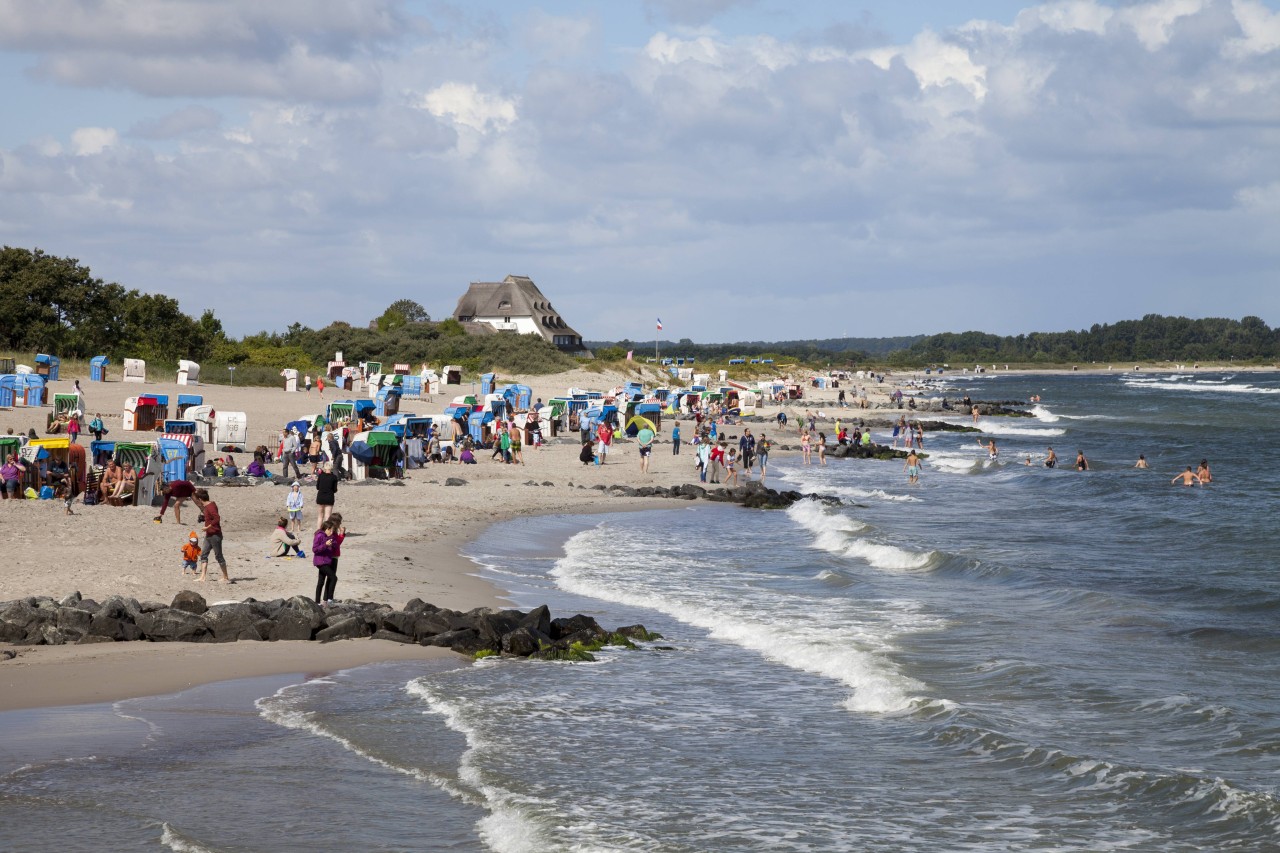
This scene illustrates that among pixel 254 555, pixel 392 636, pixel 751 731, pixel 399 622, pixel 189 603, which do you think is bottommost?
pixel 751 731

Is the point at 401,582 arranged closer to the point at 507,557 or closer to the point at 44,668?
the point at 507,557

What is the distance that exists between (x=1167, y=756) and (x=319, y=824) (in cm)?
719

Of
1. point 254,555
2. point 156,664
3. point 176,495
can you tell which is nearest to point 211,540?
point 254,555

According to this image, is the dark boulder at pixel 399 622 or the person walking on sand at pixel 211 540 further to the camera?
the person walking on sand at pixel 211 540

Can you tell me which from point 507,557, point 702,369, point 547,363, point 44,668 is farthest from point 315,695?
point 702,369

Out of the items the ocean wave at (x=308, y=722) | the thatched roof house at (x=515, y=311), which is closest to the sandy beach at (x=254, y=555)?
the ocean wave at (x=308, y=722)

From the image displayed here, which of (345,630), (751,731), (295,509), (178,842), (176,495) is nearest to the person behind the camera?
(178,842)

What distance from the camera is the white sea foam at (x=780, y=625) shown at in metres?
13.2

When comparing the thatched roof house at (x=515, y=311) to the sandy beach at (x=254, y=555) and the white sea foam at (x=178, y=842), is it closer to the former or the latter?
the sandy beach at (x=254, y=555)

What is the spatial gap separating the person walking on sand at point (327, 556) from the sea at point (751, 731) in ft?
6.89

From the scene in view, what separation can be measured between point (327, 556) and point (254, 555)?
13.9 ft

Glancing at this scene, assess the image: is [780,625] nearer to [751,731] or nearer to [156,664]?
[751,731]

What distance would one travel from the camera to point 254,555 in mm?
18672

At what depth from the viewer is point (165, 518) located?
2114 centimetres
